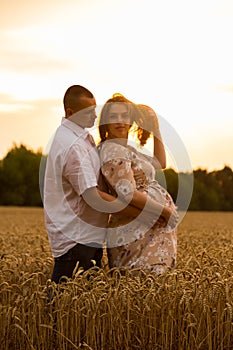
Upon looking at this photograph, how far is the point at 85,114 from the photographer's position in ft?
20.5

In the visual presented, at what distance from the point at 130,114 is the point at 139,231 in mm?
1053

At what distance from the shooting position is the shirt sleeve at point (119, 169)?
6.23 meters

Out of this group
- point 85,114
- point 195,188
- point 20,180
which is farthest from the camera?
point 20,180

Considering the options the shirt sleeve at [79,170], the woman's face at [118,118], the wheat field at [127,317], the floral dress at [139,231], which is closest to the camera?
the wheat field at [127,317]

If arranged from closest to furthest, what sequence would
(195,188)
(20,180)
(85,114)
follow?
(85,114)
(195,188)
(20,180)

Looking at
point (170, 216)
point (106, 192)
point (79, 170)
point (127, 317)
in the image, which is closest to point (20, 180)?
point (106, 192)

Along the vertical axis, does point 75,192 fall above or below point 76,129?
below

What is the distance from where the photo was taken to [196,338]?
591 centimetres

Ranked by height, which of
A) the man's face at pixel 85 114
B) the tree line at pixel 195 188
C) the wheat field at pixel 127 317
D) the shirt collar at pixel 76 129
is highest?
the tree line at pixel 195 188

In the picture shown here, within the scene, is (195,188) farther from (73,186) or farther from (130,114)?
(73,186)

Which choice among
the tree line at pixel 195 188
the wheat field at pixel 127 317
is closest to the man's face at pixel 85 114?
the wheat field at pixel 127 317

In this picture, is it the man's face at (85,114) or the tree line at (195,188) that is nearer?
the man's face at (85,114)

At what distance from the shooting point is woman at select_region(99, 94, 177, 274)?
6.24 m

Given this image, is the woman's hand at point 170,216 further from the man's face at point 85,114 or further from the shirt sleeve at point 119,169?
the man's face at point 85,114
